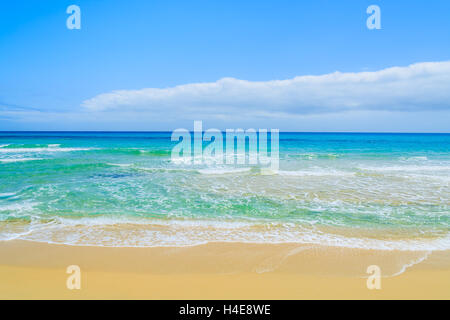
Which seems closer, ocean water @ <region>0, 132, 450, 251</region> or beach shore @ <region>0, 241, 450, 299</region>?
beach shore @ <region>0, 241, 450, 299</region>

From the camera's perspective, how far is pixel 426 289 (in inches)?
134

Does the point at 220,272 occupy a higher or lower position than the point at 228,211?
lower

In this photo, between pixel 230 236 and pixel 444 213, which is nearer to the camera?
pixel 230 236

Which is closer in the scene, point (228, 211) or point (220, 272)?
point (220, 272)

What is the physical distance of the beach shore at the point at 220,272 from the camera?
335cm

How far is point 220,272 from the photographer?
3857 mm

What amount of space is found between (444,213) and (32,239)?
9.52 m

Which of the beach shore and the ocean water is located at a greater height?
the ocean water

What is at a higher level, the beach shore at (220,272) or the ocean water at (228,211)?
the ocean water at (228,211)

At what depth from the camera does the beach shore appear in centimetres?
335

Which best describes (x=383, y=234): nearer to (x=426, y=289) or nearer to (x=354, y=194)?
(x=426, y=289)
